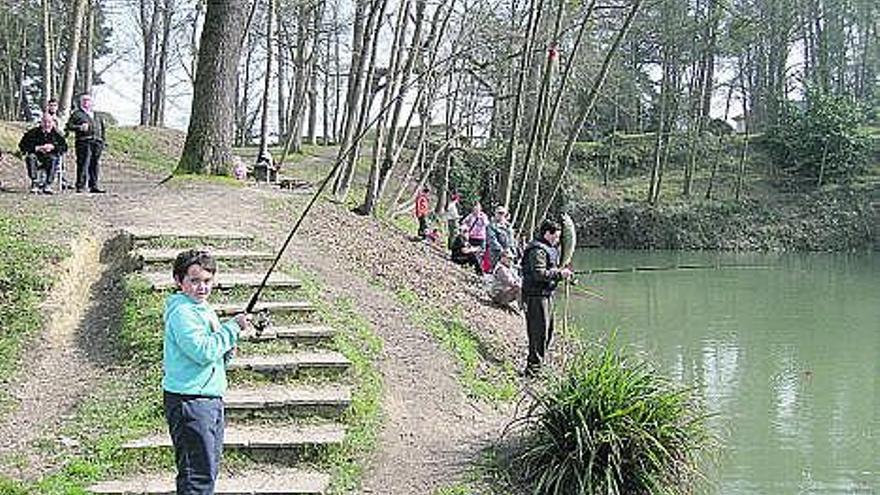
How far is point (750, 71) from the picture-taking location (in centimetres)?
4159

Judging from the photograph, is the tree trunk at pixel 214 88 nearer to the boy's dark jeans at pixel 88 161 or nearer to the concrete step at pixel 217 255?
the boy's dark jeans at pixel 88 161

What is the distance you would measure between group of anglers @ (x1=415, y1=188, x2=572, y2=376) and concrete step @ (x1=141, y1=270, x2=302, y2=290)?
2093mm

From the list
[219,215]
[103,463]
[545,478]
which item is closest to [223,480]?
[103,463]

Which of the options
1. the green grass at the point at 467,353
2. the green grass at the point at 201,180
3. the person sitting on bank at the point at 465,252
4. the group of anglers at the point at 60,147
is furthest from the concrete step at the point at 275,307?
the person sitting on bank at the point at 465,252

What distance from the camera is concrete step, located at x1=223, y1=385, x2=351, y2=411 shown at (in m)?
6.52

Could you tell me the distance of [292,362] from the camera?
7.20 m

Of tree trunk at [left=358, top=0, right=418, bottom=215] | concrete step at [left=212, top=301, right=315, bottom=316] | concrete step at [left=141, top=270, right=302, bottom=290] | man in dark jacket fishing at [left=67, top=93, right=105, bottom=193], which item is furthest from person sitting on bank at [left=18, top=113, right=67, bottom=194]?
concrete step at [left=212, top=301, right=315, bottom=316]

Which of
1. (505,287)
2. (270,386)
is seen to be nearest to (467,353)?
(270,386)

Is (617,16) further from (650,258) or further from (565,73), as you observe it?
(650,258)

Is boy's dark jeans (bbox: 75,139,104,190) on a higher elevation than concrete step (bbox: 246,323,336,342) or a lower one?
higher

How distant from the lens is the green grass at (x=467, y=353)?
8422 mm

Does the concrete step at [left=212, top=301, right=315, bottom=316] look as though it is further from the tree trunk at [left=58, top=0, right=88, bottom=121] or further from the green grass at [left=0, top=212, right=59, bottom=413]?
the tree trunk at [left=58, top=0, right=88, bottom=121]

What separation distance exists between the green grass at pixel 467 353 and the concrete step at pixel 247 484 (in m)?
2.44

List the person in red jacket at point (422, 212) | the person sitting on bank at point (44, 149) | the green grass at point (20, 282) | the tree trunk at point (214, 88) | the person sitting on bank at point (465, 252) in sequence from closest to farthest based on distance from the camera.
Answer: the green grass at point (20, 282) → the person sitting on bank at point (44, 149) → the tree trunk at point (214, 88) → the person sitting on bank at point (465, 252) → the person in red jacket at point (422, 212)
